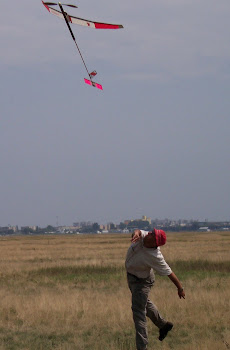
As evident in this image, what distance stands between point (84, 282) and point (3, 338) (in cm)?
956

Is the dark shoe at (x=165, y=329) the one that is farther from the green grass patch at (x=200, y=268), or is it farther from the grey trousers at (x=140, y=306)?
the green grass patch at (x=200, y=268)

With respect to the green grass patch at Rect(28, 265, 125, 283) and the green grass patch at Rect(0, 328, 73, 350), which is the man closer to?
the green grass patch at Rect(0, 328, 73, 350)

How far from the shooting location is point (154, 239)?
7953 millimetres

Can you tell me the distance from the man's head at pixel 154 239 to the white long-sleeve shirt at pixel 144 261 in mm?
103

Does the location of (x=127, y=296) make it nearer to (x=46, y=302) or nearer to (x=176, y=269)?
(x=46, y=302)

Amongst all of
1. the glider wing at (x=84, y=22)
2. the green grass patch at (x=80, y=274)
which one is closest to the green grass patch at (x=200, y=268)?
A: the green grass patch at (x=80, y=274)

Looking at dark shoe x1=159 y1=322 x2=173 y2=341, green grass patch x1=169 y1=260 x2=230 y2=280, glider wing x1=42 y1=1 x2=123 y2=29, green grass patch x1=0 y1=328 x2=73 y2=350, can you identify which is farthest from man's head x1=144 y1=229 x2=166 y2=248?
green grass patch x1=169 y1=260 x2=230 y2=280

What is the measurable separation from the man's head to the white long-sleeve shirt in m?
0.10

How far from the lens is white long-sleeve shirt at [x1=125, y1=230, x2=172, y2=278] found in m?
8.11

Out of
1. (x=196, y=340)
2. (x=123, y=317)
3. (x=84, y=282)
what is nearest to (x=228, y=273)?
(x=84, y=282)

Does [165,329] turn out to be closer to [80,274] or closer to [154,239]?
[154,239]

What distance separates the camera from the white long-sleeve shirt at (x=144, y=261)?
8109mm

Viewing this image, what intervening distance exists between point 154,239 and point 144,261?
1.28 feet

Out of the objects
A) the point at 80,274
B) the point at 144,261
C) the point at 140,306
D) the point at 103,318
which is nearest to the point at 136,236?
the point at 144,261
